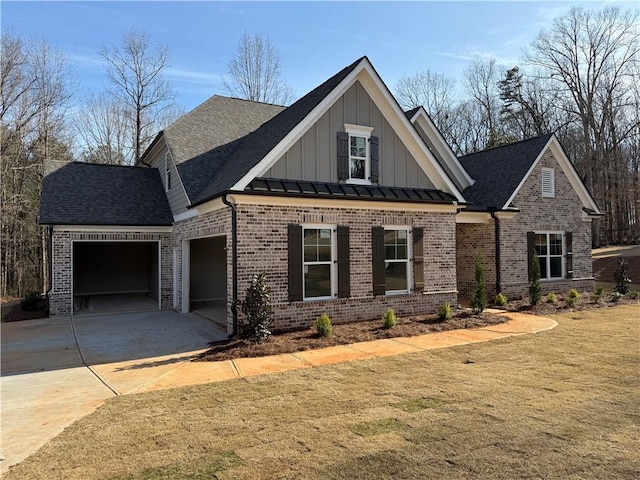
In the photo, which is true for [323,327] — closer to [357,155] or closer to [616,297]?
[357,155]

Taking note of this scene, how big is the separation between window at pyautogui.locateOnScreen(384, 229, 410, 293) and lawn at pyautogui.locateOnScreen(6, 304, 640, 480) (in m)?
4.31

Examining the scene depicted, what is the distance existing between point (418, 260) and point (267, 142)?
511 cm

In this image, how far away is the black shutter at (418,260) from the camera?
37.7 feet

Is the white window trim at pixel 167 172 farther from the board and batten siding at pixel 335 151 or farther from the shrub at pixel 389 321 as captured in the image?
the shrub at pixel 389 321

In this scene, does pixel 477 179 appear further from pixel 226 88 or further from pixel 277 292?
pixel 226 88

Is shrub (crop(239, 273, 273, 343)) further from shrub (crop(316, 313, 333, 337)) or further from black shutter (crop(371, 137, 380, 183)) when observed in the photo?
black shutter (crop(371, 137, 380, 183))

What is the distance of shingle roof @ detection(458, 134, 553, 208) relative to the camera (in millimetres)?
15427

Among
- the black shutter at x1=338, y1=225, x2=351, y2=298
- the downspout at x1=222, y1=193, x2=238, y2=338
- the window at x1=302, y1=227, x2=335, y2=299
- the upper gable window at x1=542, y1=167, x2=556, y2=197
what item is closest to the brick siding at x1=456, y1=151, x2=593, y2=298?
the upper gable window at x1=542, y1=167, x2=556, y2=197

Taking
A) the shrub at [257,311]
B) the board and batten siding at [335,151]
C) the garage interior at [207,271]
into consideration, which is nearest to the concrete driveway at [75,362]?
the shrub at [257,311]

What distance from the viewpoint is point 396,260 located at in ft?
37.2

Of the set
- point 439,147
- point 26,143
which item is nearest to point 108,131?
point 26,143

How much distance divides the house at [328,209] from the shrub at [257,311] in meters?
0.64

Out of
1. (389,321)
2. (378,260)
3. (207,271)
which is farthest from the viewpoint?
(207,271)

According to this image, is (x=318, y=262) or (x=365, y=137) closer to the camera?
(x=318, y=262)
